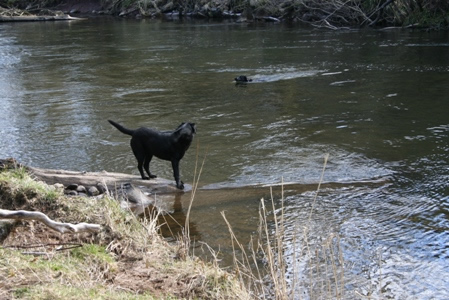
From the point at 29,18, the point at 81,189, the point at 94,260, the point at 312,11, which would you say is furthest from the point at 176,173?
the point at 29,18

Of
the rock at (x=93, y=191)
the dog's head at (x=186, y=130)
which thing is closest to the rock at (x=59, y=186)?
the rock at (x=93, y=191)

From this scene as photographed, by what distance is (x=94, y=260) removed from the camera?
4.79 m

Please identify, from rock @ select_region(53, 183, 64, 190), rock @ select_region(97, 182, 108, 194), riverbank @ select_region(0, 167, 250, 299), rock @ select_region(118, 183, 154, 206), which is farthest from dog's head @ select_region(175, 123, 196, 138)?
riverbank @ select_region(0, 167, 250, 299)

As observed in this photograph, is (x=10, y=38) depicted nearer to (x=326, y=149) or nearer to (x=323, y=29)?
(x=323, y=29)

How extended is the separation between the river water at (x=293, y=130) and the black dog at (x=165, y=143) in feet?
1.91

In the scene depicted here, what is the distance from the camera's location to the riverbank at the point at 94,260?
4203mm

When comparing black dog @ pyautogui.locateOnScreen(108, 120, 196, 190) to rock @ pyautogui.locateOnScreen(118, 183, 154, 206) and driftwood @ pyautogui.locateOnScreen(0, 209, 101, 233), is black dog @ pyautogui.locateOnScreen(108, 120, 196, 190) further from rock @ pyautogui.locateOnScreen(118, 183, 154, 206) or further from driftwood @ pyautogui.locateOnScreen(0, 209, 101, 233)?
driftwood @ pyautogui.locateOnScreen(0, 209, 101, 233)

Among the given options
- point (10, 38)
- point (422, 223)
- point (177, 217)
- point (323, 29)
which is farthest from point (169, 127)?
point (10, 38)

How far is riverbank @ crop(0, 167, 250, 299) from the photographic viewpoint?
4.20m

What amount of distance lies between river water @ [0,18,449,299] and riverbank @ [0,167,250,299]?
23.8 inches

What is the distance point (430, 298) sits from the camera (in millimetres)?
5289

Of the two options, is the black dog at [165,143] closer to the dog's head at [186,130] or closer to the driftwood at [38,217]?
the dog's head at [186,130]

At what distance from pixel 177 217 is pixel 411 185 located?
3.23 m

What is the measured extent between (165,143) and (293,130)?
4.14 m
